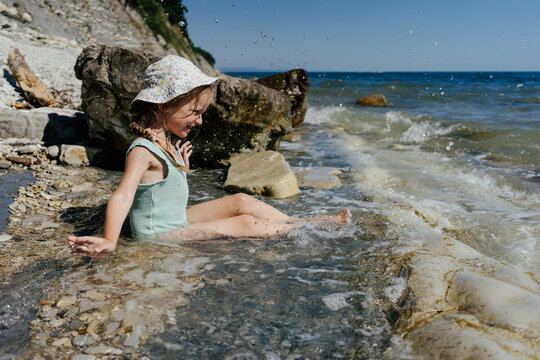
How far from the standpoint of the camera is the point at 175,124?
10.7ft

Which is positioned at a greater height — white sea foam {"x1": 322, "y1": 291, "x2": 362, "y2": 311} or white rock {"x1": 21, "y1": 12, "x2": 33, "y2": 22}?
white rock {"x1": 21, "y1": 12, "x2": 33, "y2": 22}

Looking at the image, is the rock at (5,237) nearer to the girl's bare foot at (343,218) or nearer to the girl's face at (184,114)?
the girl's face at (184,114)

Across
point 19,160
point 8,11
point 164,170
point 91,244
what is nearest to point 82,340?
point 91,244

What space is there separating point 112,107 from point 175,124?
120 inches

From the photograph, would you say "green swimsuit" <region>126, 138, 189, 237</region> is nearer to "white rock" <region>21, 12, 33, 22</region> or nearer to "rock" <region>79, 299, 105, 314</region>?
"rock" <region>79, 299, 105, 314</region>

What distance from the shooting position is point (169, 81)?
3.11 metres

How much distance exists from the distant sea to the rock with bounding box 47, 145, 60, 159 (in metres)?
4.32

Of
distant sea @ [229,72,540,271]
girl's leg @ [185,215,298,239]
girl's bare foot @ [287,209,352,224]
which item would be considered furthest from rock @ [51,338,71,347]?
distant sea @ [229,72,540,271]

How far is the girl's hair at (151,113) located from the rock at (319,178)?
2635 millimetres

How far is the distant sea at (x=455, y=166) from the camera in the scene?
171 inches

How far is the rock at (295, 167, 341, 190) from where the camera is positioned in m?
5.64

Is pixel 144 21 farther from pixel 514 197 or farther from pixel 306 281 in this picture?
pixel 306 281

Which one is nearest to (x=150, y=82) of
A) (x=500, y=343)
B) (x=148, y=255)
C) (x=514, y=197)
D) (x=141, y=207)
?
(x=141, y=207)

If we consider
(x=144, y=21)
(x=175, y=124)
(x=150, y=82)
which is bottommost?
(x=175, y=124)
